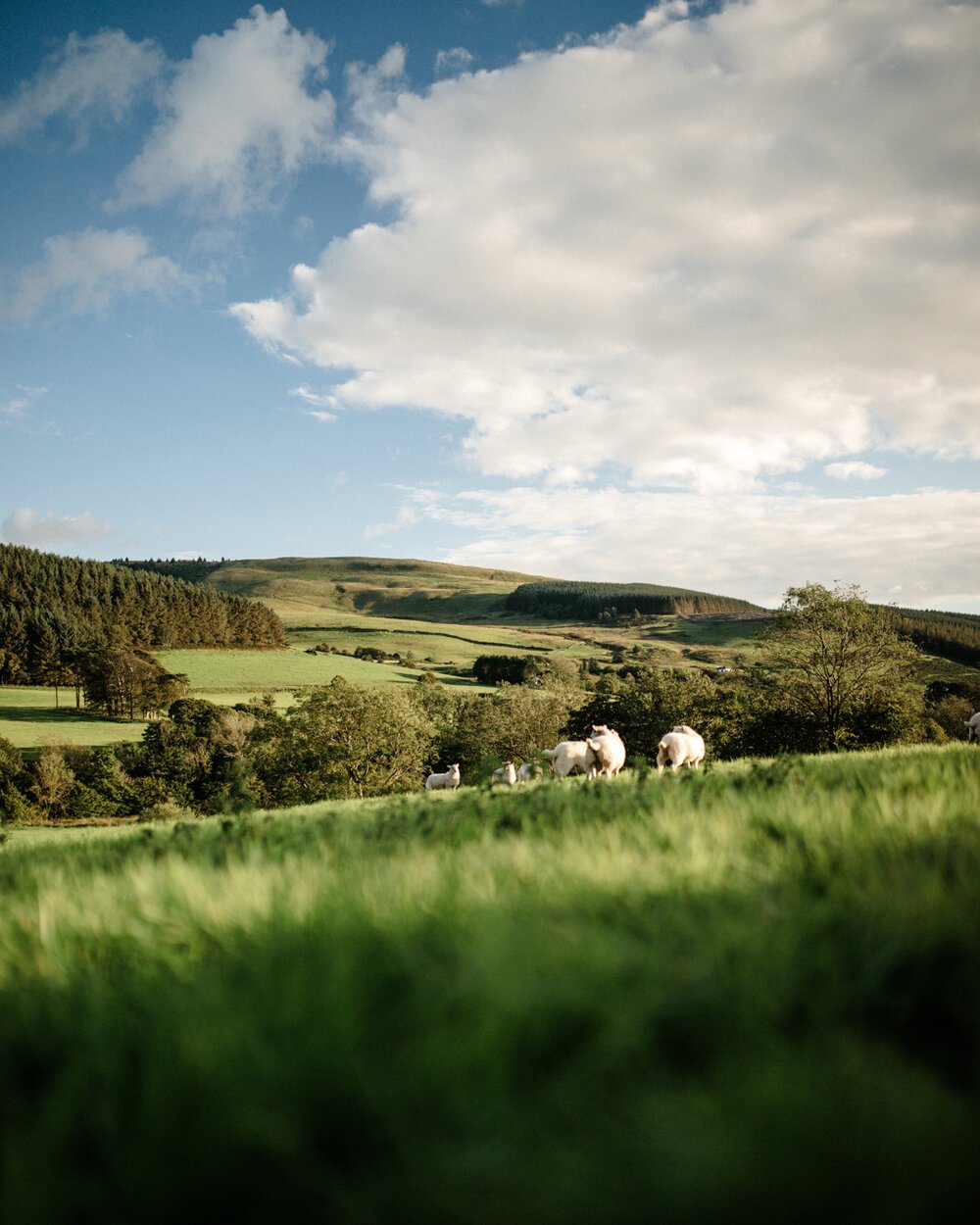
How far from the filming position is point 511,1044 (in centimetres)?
139

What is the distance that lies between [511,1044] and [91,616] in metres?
177

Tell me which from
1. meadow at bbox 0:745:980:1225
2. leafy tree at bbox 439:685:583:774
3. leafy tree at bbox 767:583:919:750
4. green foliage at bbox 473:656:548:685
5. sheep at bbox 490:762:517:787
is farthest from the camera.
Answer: green foliage at bbox 473:656:548:685

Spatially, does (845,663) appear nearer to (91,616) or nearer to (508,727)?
(508,727)

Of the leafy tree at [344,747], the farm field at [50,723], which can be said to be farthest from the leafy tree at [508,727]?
the farm field at [50,723]

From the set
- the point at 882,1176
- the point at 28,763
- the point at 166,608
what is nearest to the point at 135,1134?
the point at 882,1176

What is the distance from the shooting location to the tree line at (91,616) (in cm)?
13225

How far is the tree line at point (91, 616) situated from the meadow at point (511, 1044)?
4960 inches

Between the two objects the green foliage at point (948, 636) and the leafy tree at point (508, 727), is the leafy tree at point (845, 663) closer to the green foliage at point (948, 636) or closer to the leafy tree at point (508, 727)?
the leafy tree at point (508, 727)

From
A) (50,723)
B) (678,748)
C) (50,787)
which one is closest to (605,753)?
(678,748)

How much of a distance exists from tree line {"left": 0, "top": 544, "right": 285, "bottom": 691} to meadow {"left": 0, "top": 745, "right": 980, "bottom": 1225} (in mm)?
125987

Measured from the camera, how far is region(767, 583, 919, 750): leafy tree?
43844 mm

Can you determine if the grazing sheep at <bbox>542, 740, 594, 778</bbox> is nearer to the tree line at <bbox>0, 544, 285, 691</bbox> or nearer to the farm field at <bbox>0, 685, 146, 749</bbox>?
the farm field at <bbox>0, 685, 146, 749</bbox>

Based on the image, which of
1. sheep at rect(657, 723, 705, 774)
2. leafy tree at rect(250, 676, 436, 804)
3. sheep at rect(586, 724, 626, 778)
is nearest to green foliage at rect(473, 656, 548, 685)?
leafy tree at rect(250, 676, 436, 804)

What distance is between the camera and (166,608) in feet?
556
